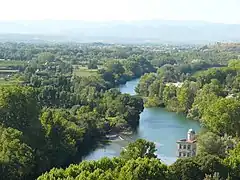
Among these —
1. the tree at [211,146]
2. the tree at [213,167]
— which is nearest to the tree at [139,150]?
the tree at [213,167]

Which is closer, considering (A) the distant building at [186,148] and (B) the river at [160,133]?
(A) the distant building at [186,148]

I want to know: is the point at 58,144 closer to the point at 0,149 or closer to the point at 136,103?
the point at 0,149

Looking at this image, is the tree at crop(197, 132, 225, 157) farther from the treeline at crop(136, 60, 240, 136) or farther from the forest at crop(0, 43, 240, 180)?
the treeline at crop(136, 60, 240, 136)

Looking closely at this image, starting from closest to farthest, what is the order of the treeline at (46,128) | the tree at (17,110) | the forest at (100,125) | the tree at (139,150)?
the forest at (100,125)
the treeline at (46,128)
the tree at (139,150)
the tree at (17,110)

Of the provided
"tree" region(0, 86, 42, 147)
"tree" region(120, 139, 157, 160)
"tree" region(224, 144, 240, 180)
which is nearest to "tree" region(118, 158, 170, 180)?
"tree" region(224, 144, 240, 180)

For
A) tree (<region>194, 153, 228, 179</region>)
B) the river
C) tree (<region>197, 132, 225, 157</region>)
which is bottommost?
the river

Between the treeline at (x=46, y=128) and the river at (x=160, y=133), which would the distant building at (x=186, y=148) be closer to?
the river at (x=160, y=133)

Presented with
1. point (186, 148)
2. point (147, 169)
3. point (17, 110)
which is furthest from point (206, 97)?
point (147, 169)
